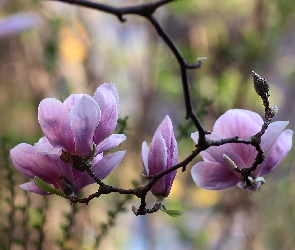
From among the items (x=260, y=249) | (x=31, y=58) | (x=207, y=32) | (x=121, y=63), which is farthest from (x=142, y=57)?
(x=260, y=249)

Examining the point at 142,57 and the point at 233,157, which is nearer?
the point at 233,157

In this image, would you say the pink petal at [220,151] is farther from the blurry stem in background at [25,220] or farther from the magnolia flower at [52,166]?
the blurry stem in background at [25,220]

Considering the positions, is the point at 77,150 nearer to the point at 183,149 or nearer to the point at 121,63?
the point at 183,149

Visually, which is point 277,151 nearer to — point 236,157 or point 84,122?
point 236,157

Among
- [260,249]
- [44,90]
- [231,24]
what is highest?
[231,24]

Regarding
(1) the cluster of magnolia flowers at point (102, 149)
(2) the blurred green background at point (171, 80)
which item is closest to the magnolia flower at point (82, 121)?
(1) the cluster of magnolia flowers at point (102, 149)

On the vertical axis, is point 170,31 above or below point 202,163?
below

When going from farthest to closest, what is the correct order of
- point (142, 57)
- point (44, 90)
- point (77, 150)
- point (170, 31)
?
point (170, 31)
point (142, 57)
point (44, 90)
point (77, 150)

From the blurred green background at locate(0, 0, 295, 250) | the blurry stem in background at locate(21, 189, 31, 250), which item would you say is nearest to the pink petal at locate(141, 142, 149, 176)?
the blurry stem in background at locate(21, 189, 31, 250)
